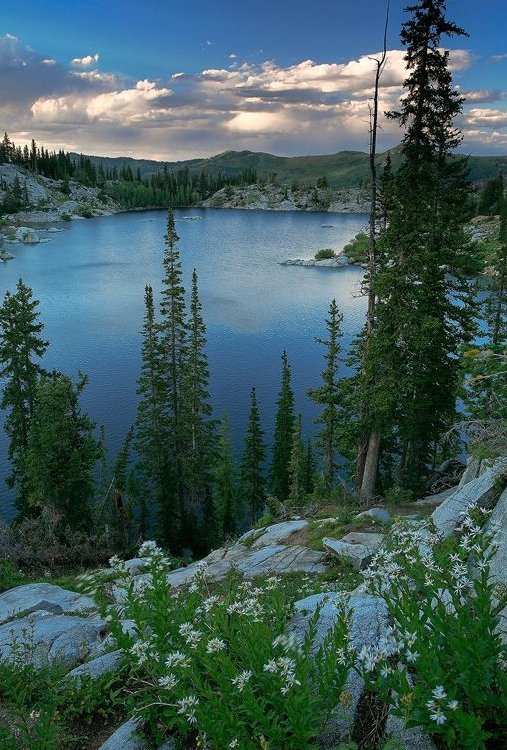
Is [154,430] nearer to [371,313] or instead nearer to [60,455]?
[60,455]

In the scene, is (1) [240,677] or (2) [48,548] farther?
(2) [48,548]

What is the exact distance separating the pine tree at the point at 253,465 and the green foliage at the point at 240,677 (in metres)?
34.7

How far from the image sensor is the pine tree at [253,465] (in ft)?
132

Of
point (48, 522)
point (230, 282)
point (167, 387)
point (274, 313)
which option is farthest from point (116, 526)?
point (230, 282)

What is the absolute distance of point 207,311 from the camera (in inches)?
2586

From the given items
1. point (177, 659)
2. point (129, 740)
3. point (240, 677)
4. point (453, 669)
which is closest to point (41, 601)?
point (129, 740)

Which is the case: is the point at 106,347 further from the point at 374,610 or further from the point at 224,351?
the point at 374,610

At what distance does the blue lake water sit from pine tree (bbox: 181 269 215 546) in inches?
235

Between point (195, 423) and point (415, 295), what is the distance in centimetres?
2134

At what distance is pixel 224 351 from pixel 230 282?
29658 mm

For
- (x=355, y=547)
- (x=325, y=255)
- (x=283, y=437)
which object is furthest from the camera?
(x=325, y=255)

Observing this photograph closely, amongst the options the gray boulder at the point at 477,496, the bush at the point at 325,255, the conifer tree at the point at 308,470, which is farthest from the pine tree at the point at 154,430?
the bush at the point at 325,255

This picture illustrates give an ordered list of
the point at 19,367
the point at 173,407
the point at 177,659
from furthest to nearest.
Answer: the point at 173,407, the point at 19,367, the point at 177,659

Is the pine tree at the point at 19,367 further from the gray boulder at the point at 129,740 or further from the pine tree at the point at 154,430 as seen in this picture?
the gray boulder at the point at 129,740
